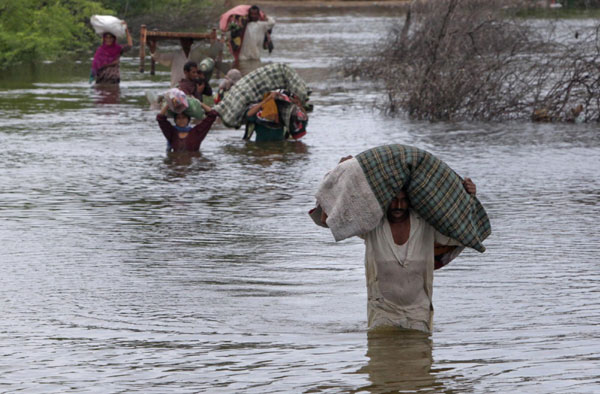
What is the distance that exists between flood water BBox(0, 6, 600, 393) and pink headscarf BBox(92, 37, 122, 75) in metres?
6.53

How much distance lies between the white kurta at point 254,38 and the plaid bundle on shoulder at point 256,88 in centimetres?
1389

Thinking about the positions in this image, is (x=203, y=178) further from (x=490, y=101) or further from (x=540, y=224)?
(x=490, y=101)

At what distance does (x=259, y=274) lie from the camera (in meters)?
8.51

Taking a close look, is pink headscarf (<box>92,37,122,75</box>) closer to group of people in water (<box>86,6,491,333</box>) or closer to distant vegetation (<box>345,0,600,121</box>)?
distant vegetation (<box>345,0,600,121</box>)

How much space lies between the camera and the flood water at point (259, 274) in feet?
20.1

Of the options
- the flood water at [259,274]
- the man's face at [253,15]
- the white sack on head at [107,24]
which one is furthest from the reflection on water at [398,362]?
the man's face at [253,15]

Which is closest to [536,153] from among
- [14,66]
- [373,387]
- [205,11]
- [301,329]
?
[301,329]

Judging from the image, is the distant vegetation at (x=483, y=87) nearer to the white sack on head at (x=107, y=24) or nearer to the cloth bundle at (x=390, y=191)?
the white sack on head at (x=107, y=24)

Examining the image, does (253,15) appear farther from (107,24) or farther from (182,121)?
(182,121)

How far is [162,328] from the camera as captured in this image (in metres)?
7.07

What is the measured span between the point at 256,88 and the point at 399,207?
30.2 ft

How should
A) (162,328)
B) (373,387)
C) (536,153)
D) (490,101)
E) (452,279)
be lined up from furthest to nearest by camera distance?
(490,101) < (536,153) < (452,279) < (162,328) < (373,387)

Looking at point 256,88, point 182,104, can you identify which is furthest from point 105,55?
point 182,104

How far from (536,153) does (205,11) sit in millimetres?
29433
